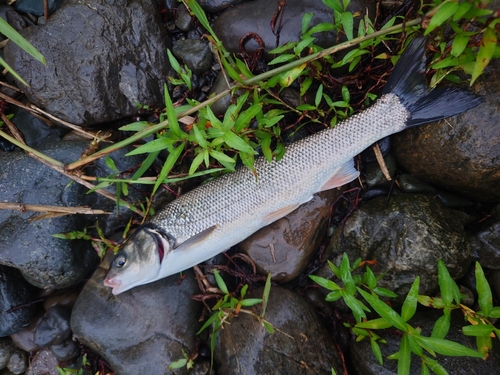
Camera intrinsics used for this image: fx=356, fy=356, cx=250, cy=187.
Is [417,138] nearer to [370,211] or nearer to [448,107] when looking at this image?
[448,107]

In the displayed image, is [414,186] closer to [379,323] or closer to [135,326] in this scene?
[379,323]

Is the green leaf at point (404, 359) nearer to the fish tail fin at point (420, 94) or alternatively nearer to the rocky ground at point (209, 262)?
the rocky ground at point (209, 262)

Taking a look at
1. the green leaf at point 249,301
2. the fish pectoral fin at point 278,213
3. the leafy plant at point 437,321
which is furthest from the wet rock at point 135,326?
the leafy plant at point 437,321

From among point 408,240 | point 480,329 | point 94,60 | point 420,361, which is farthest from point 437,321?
point 94,60

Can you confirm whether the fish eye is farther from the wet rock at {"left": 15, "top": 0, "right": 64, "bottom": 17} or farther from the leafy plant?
the wet rock at {"left": 15, "top": 0, "right": 64, "bottom": 17}

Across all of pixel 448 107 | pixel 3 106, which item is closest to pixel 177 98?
pixel 3 106
